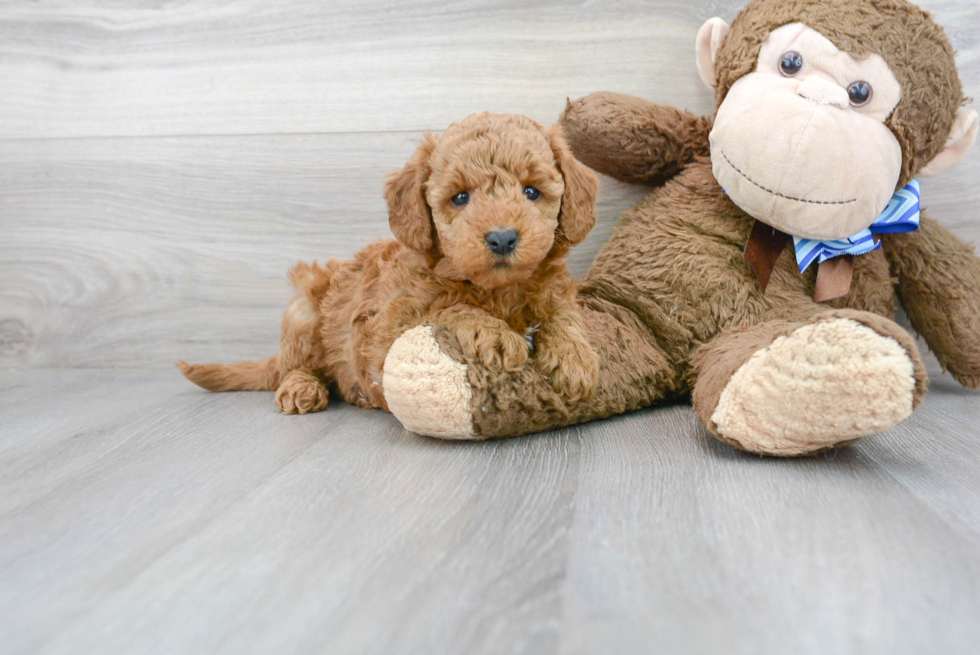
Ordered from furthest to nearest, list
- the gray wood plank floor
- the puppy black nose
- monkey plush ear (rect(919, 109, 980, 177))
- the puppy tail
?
1. the puppy tail
2. monkey plush ear (rect(919, 109, 980, 177))
3. the puppy black nose
4. the gray wood plank floor

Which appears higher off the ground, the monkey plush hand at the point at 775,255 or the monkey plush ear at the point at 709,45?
the monkey plush ear at the point at 709,45

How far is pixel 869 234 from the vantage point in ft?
4.27

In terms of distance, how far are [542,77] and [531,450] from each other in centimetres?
91

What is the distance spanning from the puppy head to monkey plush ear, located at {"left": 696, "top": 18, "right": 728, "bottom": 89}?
486mm

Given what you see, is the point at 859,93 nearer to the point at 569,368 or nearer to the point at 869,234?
the point at 869,234

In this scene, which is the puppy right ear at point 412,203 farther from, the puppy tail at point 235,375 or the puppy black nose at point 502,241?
the puppy tail at point 235,375

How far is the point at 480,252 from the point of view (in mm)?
1016

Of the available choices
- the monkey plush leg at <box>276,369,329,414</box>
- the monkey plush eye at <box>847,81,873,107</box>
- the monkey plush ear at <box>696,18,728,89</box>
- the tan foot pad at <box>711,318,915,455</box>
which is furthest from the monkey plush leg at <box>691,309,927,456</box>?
the monkey plush leg at <box>276,369,329,414</box>

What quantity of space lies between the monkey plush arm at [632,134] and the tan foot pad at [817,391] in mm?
584

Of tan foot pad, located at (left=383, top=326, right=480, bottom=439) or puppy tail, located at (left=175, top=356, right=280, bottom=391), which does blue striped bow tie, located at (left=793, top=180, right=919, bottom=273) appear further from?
puppy tail, located at (left=175, top=356, right=280, bottom=391)

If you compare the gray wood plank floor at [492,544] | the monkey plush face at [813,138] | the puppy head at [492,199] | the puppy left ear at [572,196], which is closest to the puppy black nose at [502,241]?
the puppy head at [492,199]

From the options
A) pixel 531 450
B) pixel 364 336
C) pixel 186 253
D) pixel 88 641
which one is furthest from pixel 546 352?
pixel 186 253

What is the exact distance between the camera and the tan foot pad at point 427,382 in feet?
3.51

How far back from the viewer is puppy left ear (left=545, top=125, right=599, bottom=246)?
3.63 ft
